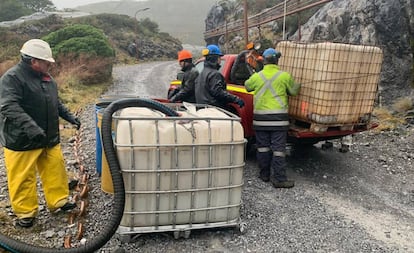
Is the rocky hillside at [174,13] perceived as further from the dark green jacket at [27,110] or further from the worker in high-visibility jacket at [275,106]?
the dark green jacket at [27,110]

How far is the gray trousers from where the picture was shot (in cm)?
521

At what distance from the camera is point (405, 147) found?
23.7 feet

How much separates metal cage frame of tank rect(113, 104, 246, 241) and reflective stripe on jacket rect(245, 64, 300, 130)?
158cm

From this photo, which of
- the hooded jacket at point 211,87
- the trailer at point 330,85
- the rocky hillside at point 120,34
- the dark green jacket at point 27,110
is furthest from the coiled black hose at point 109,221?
the rocky hillside at point 120,34

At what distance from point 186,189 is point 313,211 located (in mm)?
1778

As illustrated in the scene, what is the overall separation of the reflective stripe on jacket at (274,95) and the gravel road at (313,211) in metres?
0.91

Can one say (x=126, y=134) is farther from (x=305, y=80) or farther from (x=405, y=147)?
(x=405, y=147)

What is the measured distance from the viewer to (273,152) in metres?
5.25

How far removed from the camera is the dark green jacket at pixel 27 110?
347 cm

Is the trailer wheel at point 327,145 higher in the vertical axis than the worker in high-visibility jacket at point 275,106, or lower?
lower

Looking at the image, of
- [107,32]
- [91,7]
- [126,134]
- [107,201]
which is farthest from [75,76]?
[91,7]

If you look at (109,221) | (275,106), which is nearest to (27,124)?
(109,221)

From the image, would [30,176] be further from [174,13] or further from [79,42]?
[174,13]

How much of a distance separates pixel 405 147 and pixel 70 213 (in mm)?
6213
